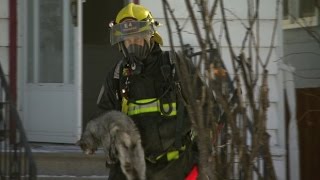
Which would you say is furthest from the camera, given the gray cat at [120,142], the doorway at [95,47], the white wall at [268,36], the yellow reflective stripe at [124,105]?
the doorway at [95,47]

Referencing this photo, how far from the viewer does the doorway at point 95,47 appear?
7.61 m

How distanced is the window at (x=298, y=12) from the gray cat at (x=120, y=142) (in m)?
4.26

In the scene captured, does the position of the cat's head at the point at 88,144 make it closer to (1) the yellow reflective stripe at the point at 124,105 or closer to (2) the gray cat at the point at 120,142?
(2) the gray cat at the point at 120,142

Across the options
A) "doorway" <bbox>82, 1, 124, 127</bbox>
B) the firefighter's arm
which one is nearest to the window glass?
"doorway" <bbox>82, 1, 124, 127</bbox>

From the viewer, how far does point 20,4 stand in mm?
7176

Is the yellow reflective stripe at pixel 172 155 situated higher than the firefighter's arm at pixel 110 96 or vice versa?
the firefighter's arm at pixel 110 96

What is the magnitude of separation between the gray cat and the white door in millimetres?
3603

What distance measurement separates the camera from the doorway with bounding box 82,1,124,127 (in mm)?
7613

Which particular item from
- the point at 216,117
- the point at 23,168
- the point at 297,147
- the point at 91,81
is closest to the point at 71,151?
the point at 23,168

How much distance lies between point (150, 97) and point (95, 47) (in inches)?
170

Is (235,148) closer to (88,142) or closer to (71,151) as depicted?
(88,142)

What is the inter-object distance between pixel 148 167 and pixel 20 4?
426 cm

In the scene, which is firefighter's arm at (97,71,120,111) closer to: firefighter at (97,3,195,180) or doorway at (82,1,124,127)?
firefighter at (97,3,195,180)

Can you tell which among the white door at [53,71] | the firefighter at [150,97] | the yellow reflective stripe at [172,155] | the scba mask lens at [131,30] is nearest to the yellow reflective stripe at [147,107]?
the firefighter at [150,97]
